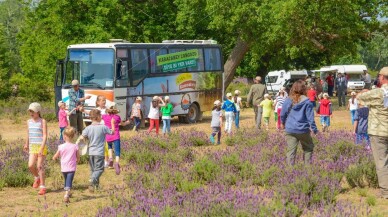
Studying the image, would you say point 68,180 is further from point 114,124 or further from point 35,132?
point 114,124

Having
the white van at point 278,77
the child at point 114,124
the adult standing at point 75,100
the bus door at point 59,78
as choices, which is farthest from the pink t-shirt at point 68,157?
the white van at point 278,77

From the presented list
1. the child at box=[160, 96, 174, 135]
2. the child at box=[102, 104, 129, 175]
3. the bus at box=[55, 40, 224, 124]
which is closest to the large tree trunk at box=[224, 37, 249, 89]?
the bus at box=[55, 40, 224, 124]

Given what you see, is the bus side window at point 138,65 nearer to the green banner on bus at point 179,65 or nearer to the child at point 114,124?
the green banner on bus at point 179,65

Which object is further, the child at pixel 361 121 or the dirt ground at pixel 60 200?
the child at pixel 361 121

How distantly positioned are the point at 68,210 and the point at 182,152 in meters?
5.75

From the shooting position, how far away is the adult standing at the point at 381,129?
11094 mm

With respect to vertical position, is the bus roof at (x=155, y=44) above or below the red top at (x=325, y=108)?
above

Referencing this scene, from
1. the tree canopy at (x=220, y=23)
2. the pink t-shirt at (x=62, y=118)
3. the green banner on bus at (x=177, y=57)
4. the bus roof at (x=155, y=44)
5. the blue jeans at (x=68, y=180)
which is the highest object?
the tree canopy at (x=220, y=23)

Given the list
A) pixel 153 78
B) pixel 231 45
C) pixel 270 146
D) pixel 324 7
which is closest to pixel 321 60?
pixel 231 45

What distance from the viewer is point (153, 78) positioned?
30.0 m

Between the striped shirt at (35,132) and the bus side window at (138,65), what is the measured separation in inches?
635

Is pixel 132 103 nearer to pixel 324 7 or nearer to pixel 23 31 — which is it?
pixel 324 7

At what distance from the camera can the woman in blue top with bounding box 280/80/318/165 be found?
482 inches

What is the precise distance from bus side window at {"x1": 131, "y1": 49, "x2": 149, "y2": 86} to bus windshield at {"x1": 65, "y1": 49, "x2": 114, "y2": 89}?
1.12 metres
